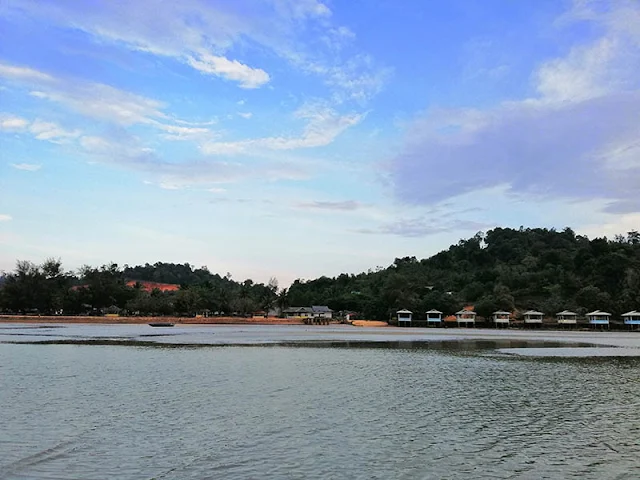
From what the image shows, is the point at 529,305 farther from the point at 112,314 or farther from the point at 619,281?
the point at 112,314

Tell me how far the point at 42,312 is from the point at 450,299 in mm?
78988

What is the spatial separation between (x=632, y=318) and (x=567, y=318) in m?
10.1

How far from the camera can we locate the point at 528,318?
3893 inches

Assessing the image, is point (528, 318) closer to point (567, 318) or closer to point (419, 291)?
point (567, 318)

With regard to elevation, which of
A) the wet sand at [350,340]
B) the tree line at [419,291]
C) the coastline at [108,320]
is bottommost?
the wet sand at [350,340]

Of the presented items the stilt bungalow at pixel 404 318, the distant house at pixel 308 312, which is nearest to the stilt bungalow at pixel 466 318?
the stilt bungalow at pixel 404 318

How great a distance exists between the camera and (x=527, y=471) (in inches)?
408

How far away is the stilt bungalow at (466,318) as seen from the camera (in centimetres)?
10112

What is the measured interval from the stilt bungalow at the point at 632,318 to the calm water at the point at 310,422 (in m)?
75.2

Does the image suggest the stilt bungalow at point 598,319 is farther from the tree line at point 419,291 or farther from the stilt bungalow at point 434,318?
the stilt bungalow at point 434,318

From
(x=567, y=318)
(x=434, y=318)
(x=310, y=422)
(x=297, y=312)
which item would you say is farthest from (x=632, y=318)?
(x=310, y=422)

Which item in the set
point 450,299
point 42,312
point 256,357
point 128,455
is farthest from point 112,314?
point 128,455

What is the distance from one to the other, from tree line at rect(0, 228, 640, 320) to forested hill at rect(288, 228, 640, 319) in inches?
7.9

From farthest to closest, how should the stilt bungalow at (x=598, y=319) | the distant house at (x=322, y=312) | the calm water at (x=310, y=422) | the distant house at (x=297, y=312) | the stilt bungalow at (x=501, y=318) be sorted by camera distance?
the distant house at (x=297, y=312) < the distant house at (x=322, y=312) < the stilt bungalow at (x=501, y=318) < the stilt bungalow at (x=598, y=319) < the calm water at (x=310, y=422)
